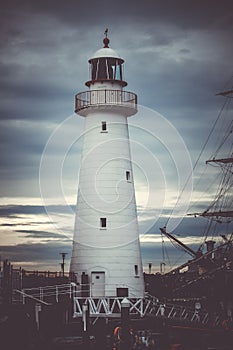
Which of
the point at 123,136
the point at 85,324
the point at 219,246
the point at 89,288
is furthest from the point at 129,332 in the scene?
the point at 219,246

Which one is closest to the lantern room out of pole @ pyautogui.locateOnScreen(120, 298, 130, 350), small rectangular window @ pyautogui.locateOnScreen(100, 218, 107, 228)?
small rectangular window @ pyautogui.locateOnScreen(100, 218, 107, 228)

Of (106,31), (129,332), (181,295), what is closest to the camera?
(129,332)

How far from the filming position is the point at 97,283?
53.3 meters

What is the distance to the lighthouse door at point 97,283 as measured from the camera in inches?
2099

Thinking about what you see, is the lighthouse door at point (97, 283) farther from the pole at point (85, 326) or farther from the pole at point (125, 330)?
the pole at point (125, 330)

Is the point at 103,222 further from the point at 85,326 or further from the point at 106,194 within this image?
the point at 85,326

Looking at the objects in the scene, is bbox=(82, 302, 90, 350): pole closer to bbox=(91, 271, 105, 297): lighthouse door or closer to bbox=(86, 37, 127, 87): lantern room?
bbox=(91, 271, 105, 297): lighthouse door

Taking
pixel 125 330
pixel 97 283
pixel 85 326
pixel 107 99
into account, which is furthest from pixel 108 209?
pixel 125 330

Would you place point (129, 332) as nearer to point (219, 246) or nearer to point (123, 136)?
point (123, 136)

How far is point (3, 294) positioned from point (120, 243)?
11.6 meters

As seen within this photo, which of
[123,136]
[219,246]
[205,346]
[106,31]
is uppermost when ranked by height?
[106,31]

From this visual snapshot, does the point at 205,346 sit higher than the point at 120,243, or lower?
lower

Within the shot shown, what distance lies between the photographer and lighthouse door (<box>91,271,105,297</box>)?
5331 centimetres

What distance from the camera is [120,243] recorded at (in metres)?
53.7
